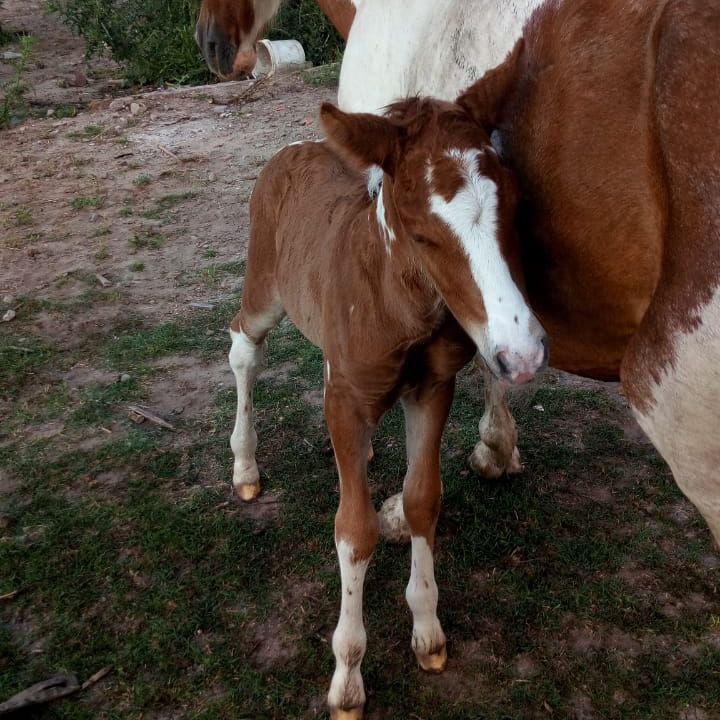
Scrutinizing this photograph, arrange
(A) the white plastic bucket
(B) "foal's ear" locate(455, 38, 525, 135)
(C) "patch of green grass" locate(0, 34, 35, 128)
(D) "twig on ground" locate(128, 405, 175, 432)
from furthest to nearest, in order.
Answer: (A) the white plastic bucket < (C) "patch of green grass" locate(0, 34, 35, 128) < (D) "twig on ground" locate(128, 405, 175, 432) < (B) "foal's ear" locate(455, 38, 525, 135)

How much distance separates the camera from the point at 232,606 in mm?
2791

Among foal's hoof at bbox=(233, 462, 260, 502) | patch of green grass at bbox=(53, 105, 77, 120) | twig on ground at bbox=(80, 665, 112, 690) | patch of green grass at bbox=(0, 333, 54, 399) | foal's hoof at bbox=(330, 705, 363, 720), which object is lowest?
patch of green grass at bbox=(53, 105, 77, 120)

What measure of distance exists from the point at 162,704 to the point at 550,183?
6.30 feet

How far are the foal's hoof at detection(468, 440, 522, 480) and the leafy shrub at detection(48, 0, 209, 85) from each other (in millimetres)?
8324

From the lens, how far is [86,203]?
21.5 ft

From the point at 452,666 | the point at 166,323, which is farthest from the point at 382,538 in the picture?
the point at 166,323

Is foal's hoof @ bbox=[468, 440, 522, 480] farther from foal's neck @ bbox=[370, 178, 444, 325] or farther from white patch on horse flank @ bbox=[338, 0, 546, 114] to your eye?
white patch on horse flank @ bbox=[338, 0, 546, 114]

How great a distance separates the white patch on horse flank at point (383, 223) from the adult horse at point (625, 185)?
0.33 m

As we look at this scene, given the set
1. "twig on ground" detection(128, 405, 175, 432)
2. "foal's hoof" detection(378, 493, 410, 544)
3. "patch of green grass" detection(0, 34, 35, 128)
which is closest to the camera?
"foal's hoof" detection(378, 493, 410, 544)

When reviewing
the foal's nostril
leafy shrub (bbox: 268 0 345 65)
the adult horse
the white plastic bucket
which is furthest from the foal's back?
leafy shrub (bbox: 268 0 345 65)

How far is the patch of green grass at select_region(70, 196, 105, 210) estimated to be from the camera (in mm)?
6520

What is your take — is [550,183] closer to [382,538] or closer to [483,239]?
[483,239]

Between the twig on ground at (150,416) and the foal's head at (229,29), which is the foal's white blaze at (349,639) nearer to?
the twig on ground at (150,416)

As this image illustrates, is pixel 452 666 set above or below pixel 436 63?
below
